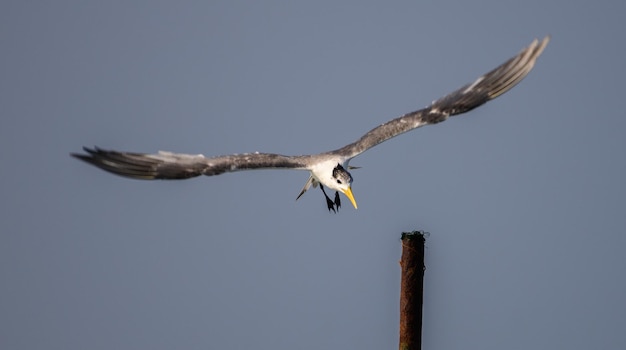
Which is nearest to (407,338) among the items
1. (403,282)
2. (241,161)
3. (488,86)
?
(403,282)

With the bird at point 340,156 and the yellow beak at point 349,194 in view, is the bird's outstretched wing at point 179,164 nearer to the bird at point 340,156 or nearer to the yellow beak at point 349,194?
the bird at point 340,156

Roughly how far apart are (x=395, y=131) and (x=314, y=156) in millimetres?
2384

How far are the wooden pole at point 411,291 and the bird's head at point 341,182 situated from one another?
6.48 meters

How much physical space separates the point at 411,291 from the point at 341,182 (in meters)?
7.18

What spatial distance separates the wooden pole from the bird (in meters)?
6.33

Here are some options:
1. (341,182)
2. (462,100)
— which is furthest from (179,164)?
(462,100)

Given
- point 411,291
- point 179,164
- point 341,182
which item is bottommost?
point 411,291

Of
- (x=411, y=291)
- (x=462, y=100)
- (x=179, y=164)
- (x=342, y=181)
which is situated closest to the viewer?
(x=411, y=291)

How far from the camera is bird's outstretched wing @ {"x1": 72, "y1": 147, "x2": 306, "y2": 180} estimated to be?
21.1 meters

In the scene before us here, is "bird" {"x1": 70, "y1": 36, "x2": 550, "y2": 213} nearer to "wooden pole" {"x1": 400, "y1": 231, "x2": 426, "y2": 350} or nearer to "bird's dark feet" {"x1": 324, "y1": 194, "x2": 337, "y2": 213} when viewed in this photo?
"bird's dark feet" {"x1": 324, "y1": 194, "x2": 337, "y2": 213}

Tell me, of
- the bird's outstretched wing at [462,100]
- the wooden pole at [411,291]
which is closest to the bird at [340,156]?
the bird's outstretched wing at [462,100]

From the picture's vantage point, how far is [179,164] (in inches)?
857

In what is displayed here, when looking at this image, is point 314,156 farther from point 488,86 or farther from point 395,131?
point 488,86

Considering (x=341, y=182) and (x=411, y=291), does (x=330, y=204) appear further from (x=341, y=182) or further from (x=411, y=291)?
(x=411, y=291)
